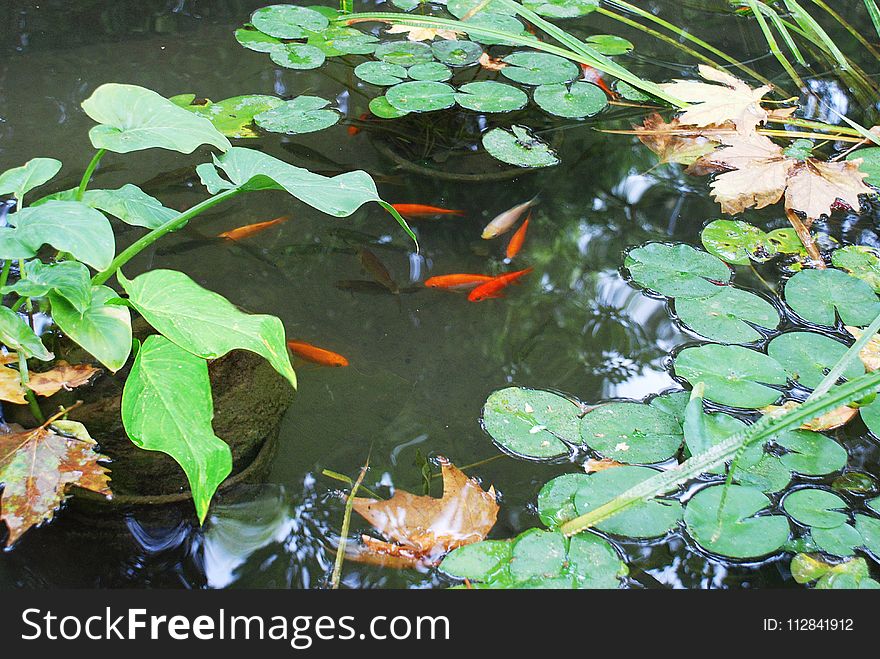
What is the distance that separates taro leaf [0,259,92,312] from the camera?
1.10m

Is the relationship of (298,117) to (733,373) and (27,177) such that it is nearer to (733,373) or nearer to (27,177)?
(27,177)

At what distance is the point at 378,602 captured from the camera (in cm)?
112

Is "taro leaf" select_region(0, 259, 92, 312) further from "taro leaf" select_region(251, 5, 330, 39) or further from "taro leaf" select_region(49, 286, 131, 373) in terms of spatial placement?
"taro leaf" select_region(251, 5, 330, 39)

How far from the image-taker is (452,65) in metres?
2.36

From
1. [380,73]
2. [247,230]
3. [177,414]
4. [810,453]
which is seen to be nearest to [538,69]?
[380,73]

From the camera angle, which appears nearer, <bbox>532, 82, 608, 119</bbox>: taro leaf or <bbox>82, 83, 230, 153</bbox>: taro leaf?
<bbox>82, 83, 230, 153</bbox>: taro leaf

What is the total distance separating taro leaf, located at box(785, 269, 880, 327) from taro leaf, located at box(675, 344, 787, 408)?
24cm

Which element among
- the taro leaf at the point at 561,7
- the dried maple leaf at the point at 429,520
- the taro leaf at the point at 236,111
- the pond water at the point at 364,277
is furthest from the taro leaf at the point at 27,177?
the taro leaf at the point at 561,7

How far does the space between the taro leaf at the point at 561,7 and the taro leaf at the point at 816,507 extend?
6.28 feet

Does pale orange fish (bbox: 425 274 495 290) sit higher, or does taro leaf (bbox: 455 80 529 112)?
taro leaf (bbox: 455 80 529 112)

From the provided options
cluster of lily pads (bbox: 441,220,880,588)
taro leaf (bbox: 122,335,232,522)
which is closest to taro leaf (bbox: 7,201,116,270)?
taro leaf (bbox: 122,335,232,522)

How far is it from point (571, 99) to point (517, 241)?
639 millimetres

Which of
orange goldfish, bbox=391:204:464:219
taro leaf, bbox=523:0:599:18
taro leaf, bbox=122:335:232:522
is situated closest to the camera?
taro leaf, bbox=122:335:232:522

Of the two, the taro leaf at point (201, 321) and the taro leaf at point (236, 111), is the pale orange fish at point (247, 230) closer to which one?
the taro leaf at point (236, 111)
